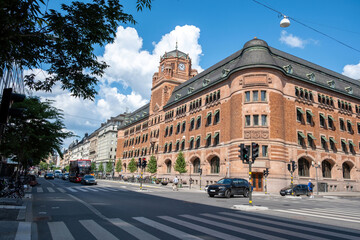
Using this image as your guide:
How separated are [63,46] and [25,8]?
4.55 feet

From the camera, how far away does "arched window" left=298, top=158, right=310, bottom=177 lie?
3556cm

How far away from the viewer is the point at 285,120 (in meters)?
34.6

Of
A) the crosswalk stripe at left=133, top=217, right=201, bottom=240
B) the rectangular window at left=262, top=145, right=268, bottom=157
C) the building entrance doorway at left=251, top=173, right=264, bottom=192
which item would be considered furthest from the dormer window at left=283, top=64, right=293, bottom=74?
the crosswalk stripe at left=133, top=217, right=201, bottom=240

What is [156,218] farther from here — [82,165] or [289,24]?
[82,165]

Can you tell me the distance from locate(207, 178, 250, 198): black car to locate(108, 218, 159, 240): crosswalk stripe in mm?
14210

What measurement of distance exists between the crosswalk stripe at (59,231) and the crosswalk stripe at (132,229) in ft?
4.95

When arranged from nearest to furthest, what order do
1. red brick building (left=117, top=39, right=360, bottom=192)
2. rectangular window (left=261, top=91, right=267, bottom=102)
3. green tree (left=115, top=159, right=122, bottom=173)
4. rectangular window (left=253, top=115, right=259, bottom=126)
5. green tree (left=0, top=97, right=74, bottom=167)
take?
green tree (left=0, top=97, right=74, bottom=167) < red brick building (left=117, top=39, right=360, bottom=192) < rectangular window (left=253, top=115, right=259, bottom=126) < rectangular window (left=261, top=91, right=267, bottom=102) < green tree (left=115, top=159, right=122, bottom=173)

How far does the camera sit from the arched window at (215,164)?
38.3 meters

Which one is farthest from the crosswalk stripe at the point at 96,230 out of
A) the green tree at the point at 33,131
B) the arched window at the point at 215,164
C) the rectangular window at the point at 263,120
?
the arched window at the point at 215,164

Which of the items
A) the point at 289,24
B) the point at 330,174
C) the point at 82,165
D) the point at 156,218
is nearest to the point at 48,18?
the point at 156,218

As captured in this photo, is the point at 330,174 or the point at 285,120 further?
the point at 330,174

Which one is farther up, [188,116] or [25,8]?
[188,116]

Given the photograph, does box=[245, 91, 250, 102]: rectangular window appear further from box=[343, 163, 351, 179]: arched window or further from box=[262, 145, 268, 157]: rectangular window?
box=[343, 163, 351, 179]: arched window

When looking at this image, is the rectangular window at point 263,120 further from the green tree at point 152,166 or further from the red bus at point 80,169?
the red bus at point 80,169
